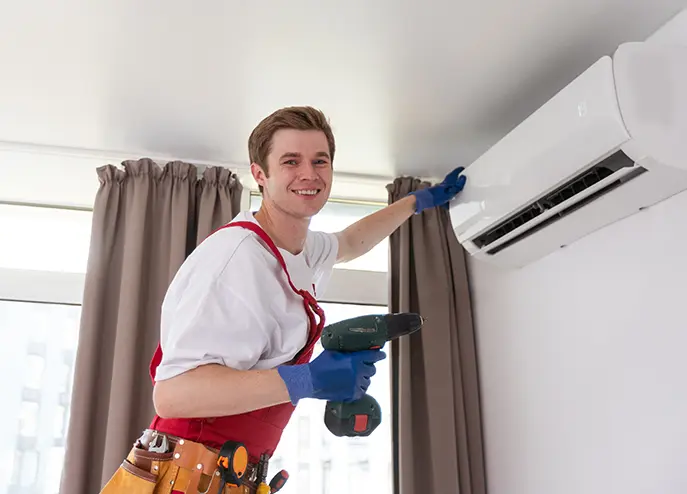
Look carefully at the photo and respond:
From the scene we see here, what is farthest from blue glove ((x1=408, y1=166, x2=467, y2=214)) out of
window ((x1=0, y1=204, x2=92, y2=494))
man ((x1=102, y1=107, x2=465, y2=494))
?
window ((x1=0, y1=204, x2=92, y2=494))

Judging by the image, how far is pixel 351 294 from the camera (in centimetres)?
295

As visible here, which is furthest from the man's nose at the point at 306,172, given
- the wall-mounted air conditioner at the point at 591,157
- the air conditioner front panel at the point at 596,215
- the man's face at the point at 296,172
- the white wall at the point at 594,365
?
the white wall at the point at 594,365

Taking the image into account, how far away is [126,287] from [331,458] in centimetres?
106

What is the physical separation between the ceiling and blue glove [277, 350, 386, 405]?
978 millimetres

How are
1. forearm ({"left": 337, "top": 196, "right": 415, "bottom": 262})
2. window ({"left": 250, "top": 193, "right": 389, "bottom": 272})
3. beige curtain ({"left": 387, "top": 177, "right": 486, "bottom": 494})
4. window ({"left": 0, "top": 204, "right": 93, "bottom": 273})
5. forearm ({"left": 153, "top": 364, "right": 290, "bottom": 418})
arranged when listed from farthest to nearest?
window ({"left": 250, "top": 193, "right": 389, "bottom": 272}), window ({"left": 0, "top": 204, "right": 93, "bottom": 273}), beige curtain ({"left": 387, "top": 177, "right": 486, "bottom": 494}), forearm ({"left": 337, "top": 196, "right": 415, "bottom": 262}), forearm ({"left": 153, "top": 364, "right": 290, "bottom": 418})

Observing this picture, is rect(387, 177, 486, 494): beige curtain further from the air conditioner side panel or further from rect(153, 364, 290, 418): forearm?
rect(153, 364, 290, 418): forearm

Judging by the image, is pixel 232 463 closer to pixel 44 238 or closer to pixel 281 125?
pixel 281 125

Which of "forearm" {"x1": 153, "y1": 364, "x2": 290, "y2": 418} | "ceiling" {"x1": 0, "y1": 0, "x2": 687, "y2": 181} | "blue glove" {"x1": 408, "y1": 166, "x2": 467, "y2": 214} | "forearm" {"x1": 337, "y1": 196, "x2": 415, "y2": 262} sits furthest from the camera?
"blue glove" {"x1": 408, "y1": 166, "x2": 467, "y2": 214}

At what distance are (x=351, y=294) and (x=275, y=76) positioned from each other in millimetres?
1088

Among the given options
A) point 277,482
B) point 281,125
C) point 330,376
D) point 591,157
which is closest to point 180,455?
point 277,482

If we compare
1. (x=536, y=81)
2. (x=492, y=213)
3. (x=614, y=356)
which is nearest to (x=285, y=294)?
(x=492, y=213)

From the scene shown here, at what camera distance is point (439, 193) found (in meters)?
2.41

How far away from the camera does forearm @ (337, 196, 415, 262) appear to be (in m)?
2.20

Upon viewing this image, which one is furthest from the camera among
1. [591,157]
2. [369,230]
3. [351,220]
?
[351,220]
